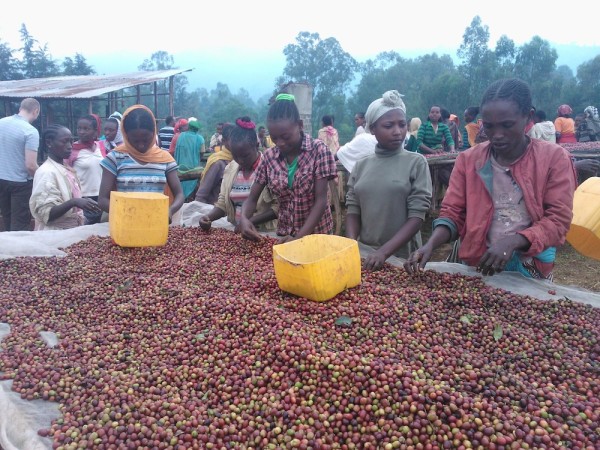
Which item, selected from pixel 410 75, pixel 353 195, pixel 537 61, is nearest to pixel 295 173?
pixel 353 195

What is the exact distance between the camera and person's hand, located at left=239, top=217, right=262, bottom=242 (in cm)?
346

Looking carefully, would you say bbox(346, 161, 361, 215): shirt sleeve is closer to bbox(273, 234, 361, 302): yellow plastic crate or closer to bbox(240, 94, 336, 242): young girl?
bbox(240, 94, 336, 242): young girl

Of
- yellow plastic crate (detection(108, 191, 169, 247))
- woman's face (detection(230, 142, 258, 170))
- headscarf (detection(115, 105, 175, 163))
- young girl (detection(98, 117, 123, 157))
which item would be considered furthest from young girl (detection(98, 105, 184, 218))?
young girl (detection(98, 117, 123, 157))

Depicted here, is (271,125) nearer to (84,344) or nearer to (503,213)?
(503,213)

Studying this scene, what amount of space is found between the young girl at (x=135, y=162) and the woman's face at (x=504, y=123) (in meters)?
2.51

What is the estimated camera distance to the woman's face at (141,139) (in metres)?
3.79

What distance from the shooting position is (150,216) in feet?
10.9

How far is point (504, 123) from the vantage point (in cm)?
245

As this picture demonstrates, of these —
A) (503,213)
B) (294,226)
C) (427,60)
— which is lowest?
(294,226)

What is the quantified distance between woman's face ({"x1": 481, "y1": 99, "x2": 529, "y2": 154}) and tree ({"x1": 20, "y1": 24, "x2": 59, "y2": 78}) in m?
31.7

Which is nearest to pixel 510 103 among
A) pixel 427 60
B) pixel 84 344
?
pixel 84 344

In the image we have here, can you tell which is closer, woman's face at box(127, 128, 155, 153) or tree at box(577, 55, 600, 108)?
woman's face at box(127, 128, 155, 153)

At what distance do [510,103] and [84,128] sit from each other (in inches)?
186

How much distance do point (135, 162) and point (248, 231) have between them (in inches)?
46.1
